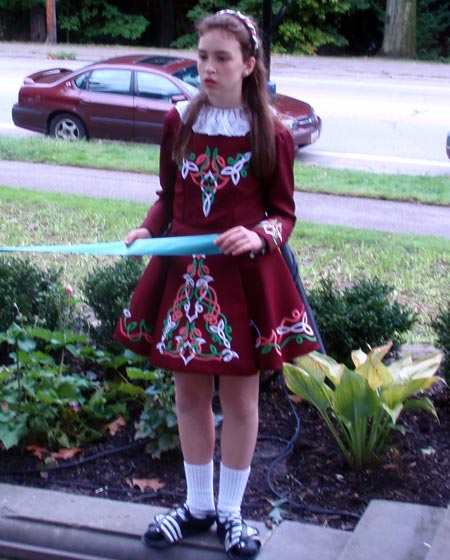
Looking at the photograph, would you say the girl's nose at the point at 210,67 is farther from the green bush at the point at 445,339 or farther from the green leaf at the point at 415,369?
the green bush at the point at 445,339

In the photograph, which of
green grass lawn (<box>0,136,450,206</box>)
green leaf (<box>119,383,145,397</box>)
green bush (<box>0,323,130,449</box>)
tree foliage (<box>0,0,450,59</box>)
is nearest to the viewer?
green bush (<box>0,323,130,449</box>)

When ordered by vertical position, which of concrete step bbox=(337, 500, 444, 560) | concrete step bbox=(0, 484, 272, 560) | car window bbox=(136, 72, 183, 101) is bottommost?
concrete step bbox=(0, 484, 272, 560)

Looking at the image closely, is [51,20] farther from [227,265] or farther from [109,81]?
[227,265]

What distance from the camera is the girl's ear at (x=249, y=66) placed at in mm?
2879

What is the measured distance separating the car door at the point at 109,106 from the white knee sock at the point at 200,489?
1111 cm

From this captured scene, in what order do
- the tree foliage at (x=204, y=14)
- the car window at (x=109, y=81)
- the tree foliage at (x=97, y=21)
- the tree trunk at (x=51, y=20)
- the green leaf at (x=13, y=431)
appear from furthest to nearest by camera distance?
the tree foliage at (x=97, y=21) < the tree foliage at (x=204, y=14) < the tree trunk at (x=51, y=20) < the car window at (x=109, y=81) < the green leaf at (x=13, y=431)

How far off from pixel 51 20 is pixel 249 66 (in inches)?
1187

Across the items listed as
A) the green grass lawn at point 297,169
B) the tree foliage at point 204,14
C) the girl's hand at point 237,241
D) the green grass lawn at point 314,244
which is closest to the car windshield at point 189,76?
the green grass lawn at point 297,169

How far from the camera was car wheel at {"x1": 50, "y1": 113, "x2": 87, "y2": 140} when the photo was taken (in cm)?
1407

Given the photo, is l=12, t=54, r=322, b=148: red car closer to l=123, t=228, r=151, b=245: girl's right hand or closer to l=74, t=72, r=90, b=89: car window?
l=74, t=72, r=90, b=89: car window

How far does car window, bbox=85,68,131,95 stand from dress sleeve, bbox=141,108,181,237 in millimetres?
11257

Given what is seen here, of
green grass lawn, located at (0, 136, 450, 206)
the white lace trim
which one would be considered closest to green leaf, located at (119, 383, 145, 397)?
the white lace trim

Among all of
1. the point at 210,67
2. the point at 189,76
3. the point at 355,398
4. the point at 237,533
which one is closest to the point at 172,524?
the point at 237,533

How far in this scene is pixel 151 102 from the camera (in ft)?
44.9
